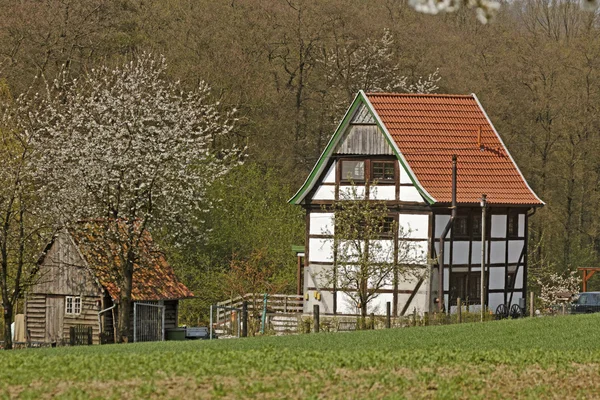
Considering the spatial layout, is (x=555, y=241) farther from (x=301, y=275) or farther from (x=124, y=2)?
(x=124, y=2)

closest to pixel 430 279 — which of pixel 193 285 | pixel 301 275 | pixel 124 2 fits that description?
pixel 301 275

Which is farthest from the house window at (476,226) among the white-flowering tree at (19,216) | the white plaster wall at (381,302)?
the white-flowering tree at (19,216)

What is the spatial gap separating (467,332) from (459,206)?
14.7 meters

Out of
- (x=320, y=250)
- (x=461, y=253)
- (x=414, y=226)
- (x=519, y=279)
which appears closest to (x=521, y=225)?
(x=519, y=279)

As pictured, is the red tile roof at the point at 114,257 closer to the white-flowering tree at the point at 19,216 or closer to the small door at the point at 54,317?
the white-flowering tree at the point at 19,216

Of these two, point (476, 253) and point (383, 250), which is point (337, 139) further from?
point (476, 253)

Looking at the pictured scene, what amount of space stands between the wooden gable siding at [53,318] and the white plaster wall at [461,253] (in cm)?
1257

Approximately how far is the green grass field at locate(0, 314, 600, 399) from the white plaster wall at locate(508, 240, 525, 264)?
2423 cm

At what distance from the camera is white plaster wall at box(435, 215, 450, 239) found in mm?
46031

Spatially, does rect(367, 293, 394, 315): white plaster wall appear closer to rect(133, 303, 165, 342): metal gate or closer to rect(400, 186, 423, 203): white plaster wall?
rect(400, 186, 423, 203): white plaster wall

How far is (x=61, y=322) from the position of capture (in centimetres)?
4312

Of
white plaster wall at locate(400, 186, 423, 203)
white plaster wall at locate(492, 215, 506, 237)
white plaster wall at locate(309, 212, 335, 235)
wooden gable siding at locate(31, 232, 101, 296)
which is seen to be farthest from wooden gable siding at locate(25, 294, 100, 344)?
white plaster wall at locate(492, 215, 506, 237)

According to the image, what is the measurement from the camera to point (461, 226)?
46812mm

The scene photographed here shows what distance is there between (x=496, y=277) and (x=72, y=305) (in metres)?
15.1
